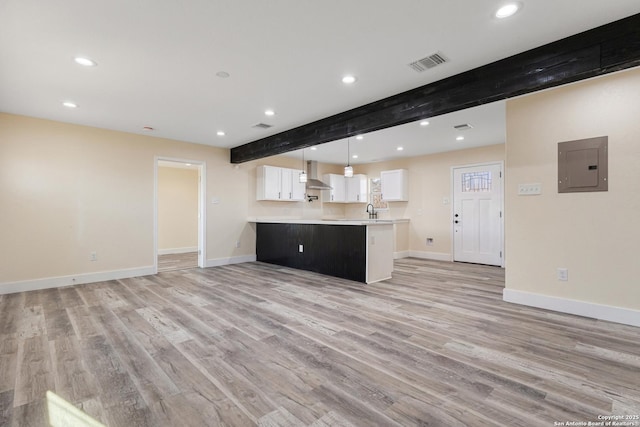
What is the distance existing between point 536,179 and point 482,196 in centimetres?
309

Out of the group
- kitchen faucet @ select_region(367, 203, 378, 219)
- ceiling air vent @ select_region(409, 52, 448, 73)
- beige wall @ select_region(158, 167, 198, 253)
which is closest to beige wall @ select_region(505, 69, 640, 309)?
ceiling air vent @ select_region(409, 52, 448, 73)

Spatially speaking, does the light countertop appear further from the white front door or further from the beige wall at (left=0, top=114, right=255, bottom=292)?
the beige wall at (left=0, top=114, right=255, bottom=292)

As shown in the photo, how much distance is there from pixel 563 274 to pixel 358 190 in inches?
224

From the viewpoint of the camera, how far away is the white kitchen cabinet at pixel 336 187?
8.33m

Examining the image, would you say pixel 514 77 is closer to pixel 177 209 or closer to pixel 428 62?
pixel 428 62

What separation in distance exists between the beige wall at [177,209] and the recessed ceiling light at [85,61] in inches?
225

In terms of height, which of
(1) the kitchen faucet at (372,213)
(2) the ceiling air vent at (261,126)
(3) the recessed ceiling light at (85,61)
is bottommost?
(1) the kitchen faucet at (372,213)

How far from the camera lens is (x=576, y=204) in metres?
3.14

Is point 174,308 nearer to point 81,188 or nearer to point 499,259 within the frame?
point 81,188

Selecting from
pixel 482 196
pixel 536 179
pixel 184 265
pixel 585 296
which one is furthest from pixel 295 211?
pixel 585 296

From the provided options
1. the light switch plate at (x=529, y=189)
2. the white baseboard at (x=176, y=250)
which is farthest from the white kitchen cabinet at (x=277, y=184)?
the light switch plate at (x=529, y=189)

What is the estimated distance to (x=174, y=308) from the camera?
135 inches

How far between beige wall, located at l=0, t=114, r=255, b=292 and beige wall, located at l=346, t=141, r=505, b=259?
16.9 feet

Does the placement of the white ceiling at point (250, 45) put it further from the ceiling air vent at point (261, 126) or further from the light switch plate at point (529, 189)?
the light switch plate at point (529, 189)
